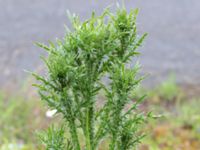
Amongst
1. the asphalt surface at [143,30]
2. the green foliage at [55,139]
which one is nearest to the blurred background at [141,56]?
the asphalt surface at [143,30]

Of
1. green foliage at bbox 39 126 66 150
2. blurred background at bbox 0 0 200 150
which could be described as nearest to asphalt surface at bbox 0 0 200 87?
blurred background at bbox 0 0 200 150

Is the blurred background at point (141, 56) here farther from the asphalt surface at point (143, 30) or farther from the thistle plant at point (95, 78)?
the thistle plant at point (95, 78)

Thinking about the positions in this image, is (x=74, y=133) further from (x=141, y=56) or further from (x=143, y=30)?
(x=143, y=30)

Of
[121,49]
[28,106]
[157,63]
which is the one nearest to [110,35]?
[121,49]

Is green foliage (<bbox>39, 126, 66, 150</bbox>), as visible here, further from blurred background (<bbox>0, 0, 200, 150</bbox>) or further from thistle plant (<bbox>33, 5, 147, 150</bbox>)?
blurred background (<bbox>0, 0, 200, 150</bbox>)

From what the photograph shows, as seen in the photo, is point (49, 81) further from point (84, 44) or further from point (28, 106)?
point (28, 106)

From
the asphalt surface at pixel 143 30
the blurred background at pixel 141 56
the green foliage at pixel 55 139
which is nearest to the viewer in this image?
the green foliage at pixel 55 139

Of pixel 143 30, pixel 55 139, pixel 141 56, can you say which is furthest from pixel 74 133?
pixel 143 30
